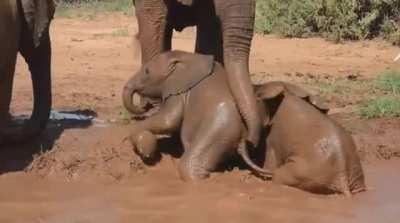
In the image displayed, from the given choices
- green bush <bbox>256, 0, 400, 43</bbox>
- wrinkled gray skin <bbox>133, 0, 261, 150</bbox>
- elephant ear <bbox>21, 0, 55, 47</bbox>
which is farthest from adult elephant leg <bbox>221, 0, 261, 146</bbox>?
green bush <bbox>256, 0, 400, 43</bbox>

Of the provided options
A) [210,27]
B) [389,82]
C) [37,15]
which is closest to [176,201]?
[37,15]

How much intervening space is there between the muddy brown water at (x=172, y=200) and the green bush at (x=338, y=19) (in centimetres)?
933

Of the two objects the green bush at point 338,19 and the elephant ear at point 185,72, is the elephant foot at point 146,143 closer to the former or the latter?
the elephant ear at point 185,72

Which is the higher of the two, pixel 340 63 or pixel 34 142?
pixel 34 142

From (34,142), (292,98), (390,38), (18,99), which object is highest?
(292,98)

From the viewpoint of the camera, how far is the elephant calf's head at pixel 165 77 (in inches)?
271

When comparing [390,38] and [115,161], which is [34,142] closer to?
[115,161]

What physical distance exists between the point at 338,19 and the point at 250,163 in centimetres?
1014

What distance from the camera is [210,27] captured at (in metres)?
7.93

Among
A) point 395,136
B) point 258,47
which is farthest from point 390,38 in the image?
point 395,136

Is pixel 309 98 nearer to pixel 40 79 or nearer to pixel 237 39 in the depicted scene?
pixel 237 39

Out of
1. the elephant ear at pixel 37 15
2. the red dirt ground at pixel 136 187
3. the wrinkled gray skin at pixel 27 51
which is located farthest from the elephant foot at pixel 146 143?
the elephant ear at pixel 37 15

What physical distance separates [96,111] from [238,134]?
109 inches

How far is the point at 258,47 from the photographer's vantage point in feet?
50.5
